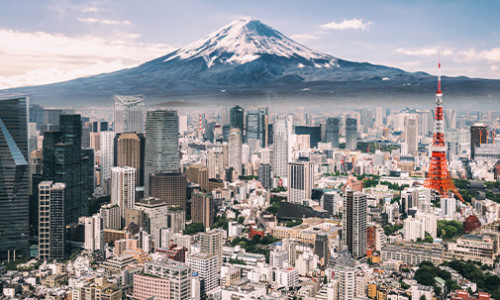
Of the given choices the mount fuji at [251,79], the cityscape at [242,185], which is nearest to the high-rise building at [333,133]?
the cityscape at [242,185]

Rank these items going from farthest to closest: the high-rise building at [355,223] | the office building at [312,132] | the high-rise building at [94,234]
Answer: the office building at [312,132] < the high-rise building at [94,234] < the high-rise building at [355,223]

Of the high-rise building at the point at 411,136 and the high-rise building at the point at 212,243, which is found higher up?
the high-rise building at the point at 411,136

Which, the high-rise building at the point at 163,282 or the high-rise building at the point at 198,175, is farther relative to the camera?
the high-rise building at the point at 198,175

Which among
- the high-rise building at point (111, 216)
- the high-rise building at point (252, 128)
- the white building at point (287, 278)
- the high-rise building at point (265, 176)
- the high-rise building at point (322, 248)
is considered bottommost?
the white building at point (287, 278)

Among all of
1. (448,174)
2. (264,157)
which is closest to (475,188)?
(448,174)

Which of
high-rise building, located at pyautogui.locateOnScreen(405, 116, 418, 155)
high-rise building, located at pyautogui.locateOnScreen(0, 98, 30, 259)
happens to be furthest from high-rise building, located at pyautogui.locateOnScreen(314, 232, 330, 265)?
high-rise building, located at pyautogui.locateOnScreen(405, 116, 418, 155)

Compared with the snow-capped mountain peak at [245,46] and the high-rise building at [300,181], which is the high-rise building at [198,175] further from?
the snow-capped mountain peak at [245,46]

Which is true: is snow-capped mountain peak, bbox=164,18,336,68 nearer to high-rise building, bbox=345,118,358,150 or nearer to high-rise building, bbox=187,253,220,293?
high-rise building, bbox=187,253,220,293

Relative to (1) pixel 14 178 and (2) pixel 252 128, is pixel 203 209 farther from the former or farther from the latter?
(2) pixel 252 128
